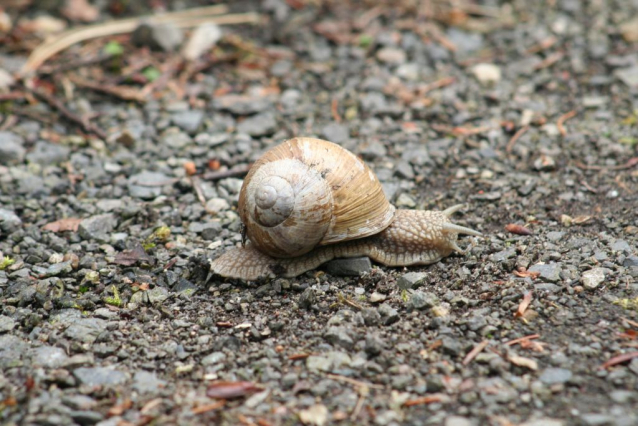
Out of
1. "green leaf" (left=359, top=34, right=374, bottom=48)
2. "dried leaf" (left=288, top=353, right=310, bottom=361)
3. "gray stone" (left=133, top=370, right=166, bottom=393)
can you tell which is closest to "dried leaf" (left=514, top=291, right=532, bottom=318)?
"dried leaf" (left=288, top=353, right=310, bottom=361)

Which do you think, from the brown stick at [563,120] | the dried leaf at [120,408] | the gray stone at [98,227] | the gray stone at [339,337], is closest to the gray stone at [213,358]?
the dried leaf at [120,408]

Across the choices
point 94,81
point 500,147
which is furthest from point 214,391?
point 94,81

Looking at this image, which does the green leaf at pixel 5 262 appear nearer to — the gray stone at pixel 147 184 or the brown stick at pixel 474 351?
the gray stone at pixel 147 184

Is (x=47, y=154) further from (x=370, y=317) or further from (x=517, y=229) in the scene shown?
(x=517, y=229)

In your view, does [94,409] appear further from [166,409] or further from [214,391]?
[214,391]

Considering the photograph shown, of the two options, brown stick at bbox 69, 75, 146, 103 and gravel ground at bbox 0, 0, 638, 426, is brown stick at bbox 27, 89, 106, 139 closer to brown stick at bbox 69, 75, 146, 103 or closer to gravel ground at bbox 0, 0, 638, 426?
gravel ground at bbox 0, 0, 638, 426

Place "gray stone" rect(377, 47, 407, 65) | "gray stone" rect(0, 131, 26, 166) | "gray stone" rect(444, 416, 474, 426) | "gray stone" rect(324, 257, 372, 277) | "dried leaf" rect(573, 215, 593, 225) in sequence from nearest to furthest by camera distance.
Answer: "gray stone" rect(444, 416, 474, 426)
"gray stone" rect(324, 257, 372, 277)
"dried leaf" rect(573, 215, 593, 225)
"gray stone" rect(0, 131, 26, 166)
"gray stone" rect(377, 47, 407, 65)

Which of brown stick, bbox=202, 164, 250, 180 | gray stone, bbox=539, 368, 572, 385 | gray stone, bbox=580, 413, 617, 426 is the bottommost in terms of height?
gray stone, bbox=580, 413, 617, 426

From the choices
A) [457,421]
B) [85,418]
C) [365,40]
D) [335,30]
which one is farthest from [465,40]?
[85,418]
